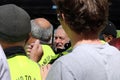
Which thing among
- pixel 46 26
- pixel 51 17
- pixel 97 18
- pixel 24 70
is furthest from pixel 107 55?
pixel 51 17

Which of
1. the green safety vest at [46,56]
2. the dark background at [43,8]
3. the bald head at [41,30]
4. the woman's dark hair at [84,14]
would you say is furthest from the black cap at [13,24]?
the dark background at [43,8]

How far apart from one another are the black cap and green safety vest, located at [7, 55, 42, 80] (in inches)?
5.1

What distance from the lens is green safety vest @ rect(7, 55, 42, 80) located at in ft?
10.1

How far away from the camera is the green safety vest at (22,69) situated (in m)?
3.07

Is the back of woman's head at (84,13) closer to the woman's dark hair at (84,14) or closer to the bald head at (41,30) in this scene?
the woman's dark hair at (84,14)

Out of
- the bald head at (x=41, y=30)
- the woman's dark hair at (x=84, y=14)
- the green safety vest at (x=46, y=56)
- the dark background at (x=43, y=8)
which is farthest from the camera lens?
the dark background at (x=43, y=8)

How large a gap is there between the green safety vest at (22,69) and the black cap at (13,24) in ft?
0.43

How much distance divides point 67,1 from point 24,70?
34.1 inches

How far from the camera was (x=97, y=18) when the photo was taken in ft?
7.82

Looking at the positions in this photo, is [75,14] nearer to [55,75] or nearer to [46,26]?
[55,75]

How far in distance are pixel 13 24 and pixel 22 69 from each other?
300mm

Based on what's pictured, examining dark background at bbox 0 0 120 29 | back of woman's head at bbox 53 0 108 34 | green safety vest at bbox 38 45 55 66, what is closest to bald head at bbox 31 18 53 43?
green safety vest at bbox 38 45 55 66

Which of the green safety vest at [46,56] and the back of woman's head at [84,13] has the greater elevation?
the back of woman's head at [84,13]

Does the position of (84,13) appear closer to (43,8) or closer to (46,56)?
(46,56)
